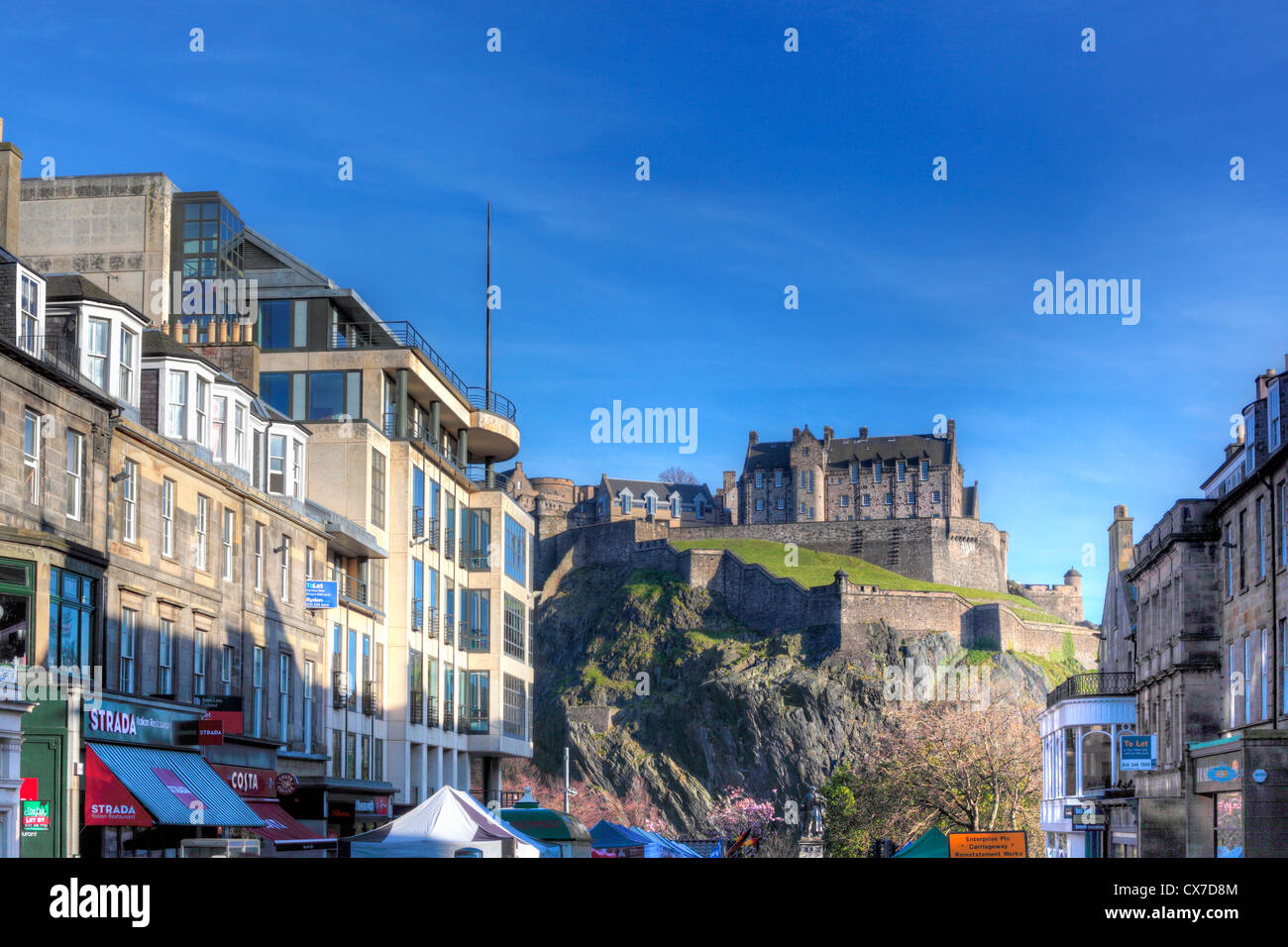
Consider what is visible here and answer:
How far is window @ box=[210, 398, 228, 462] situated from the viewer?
128ft

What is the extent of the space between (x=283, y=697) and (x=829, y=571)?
11615cm

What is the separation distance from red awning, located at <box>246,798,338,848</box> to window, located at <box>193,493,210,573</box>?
5.84m

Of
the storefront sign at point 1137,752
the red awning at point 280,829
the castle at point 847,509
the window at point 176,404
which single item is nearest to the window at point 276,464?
the window at point 176,404

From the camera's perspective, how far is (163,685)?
33.5 metres

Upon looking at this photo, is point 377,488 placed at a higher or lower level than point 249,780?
higher

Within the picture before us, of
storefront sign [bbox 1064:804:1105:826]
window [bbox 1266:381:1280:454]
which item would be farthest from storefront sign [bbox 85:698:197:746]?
storefront sign [bbox 1064:804:1105:826]

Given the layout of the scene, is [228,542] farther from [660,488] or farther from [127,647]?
[660,488]

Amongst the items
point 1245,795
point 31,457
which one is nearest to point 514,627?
point 31,457

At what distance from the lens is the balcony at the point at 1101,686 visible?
186 feet

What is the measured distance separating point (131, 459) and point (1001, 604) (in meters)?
119

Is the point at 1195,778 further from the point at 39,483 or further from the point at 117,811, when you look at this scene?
the point at 39,483

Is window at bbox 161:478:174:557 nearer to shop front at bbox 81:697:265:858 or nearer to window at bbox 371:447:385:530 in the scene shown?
shop front at bbox 81:697:265:858

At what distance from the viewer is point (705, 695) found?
444 feet
